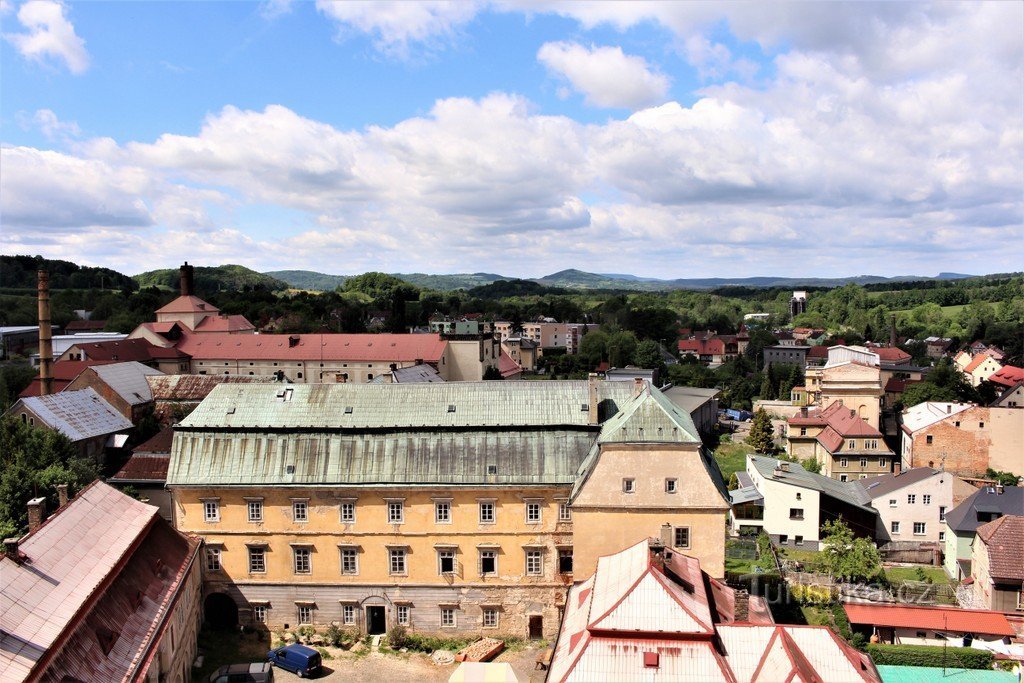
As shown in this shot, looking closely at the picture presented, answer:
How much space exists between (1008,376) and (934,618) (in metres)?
84.5

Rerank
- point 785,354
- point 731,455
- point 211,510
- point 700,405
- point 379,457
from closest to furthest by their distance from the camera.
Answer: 1. point 379,457
2. point 211,510
3. point 731,455
4. point 700,405
5. point 785,354

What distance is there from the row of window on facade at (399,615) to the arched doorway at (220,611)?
117 cm

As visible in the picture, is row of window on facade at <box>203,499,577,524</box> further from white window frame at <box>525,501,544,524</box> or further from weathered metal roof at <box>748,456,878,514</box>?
weathered metal roof at <box>748,456,878,514</box>

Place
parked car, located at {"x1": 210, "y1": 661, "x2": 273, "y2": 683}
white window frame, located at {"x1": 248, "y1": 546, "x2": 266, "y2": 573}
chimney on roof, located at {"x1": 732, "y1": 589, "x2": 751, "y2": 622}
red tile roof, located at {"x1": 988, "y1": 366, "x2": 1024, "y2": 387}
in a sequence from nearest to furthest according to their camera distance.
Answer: chimney on roof, located at {"x1": 732, "y1": 589, "x2": 751, "y2": 622}, parked car, located at {"x1": 210, "y1": 661, "x2": 273, "y2": 683}, white window frame, located at {"x1": 248, "y1": 546, "x2": 266, "y2": 573}, red tile roof, located at {"x1": 988, "y1": 366, "x2": 1024, "y2": 387}

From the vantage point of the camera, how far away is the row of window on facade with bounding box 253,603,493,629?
36.3 meters

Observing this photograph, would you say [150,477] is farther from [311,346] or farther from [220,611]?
[311,346]

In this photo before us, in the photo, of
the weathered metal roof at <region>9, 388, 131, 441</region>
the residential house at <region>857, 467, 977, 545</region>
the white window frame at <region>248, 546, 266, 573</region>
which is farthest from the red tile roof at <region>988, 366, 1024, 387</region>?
the weathered metal roof at <region>9, 388, 131, 441</region>

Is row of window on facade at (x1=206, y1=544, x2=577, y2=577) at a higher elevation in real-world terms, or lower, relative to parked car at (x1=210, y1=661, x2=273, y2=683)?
higher

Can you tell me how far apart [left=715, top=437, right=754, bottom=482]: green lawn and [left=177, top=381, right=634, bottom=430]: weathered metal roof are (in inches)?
1381

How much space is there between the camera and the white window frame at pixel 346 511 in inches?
1427

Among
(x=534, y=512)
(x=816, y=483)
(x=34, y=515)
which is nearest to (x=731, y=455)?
(x=816, y=483)

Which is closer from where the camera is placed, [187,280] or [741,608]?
[741,608]

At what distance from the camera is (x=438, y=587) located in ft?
119

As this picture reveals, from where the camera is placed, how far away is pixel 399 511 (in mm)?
36094
